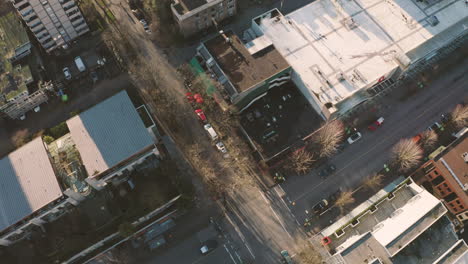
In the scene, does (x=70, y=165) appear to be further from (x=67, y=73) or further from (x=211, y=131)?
(x=67, y=73)

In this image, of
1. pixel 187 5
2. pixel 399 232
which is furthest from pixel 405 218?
pixel 187 5

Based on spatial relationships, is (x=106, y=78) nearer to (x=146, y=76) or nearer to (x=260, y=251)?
(x=146, y=76)

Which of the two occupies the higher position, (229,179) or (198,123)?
(198,123)

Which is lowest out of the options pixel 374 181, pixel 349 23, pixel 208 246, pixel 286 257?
pixel 286 257

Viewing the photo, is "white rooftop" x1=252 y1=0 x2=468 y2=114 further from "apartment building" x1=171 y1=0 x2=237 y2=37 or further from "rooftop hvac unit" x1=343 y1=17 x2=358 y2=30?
"apartment building" x1=171 y1=0 x2=237 y2=37

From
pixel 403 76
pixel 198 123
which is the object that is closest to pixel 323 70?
pixel 403 76

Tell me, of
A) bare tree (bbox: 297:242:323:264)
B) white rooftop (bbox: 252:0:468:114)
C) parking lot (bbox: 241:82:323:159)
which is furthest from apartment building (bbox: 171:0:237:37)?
bare tree (bbox: 297:242:323:264)

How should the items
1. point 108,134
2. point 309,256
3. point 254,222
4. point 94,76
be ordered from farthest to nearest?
point 94,76 < point 254,222 < point 309,256 < point 108,134
